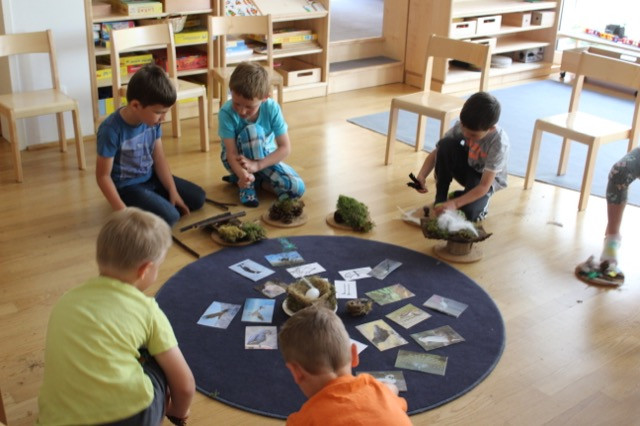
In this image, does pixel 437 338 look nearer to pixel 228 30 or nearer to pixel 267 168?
pixel 267 168

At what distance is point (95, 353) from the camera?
5.65ft

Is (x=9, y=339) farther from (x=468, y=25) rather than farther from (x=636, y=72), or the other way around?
(x=468, y=25)

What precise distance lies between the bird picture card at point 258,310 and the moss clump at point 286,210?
2.43ft

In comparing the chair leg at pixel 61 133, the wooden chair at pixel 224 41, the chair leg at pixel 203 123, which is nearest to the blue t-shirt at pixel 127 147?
the chair leg at pixel 203 123

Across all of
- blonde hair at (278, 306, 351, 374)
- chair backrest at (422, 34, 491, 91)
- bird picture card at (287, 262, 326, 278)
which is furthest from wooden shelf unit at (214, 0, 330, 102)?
blonde hair at (278, 306, 351, 374)

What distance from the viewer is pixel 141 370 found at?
1.83m

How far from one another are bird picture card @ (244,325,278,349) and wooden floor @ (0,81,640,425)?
329mm

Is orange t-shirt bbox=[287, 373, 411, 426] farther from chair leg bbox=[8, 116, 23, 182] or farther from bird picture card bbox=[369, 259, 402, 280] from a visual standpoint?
chair leg bbox=[8, 116, 23, 182]

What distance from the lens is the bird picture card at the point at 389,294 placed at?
297 cm

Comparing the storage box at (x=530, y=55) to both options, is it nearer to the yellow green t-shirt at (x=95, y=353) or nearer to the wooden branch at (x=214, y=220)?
the wooden branch at (x=214, y=220)

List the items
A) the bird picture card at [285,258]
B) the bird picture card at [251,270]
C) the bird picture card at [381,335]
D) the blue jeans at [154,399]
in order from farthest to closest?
1. the bird picture card at [285,258]
2. the bird picture card at [251,270]
3. the bird picture card at [381,335]
4. the blue jeans at [154,399]

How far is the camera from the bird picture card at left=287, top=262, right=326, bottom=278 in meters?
3.13

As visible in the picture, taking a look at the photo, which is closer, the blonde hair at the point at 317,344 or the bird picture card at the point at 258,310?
the blonde hair at the point at 317,344

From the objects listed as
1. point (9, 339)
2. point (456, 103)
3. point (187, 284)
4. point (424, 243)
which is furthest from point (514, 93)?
point (9, 339)
